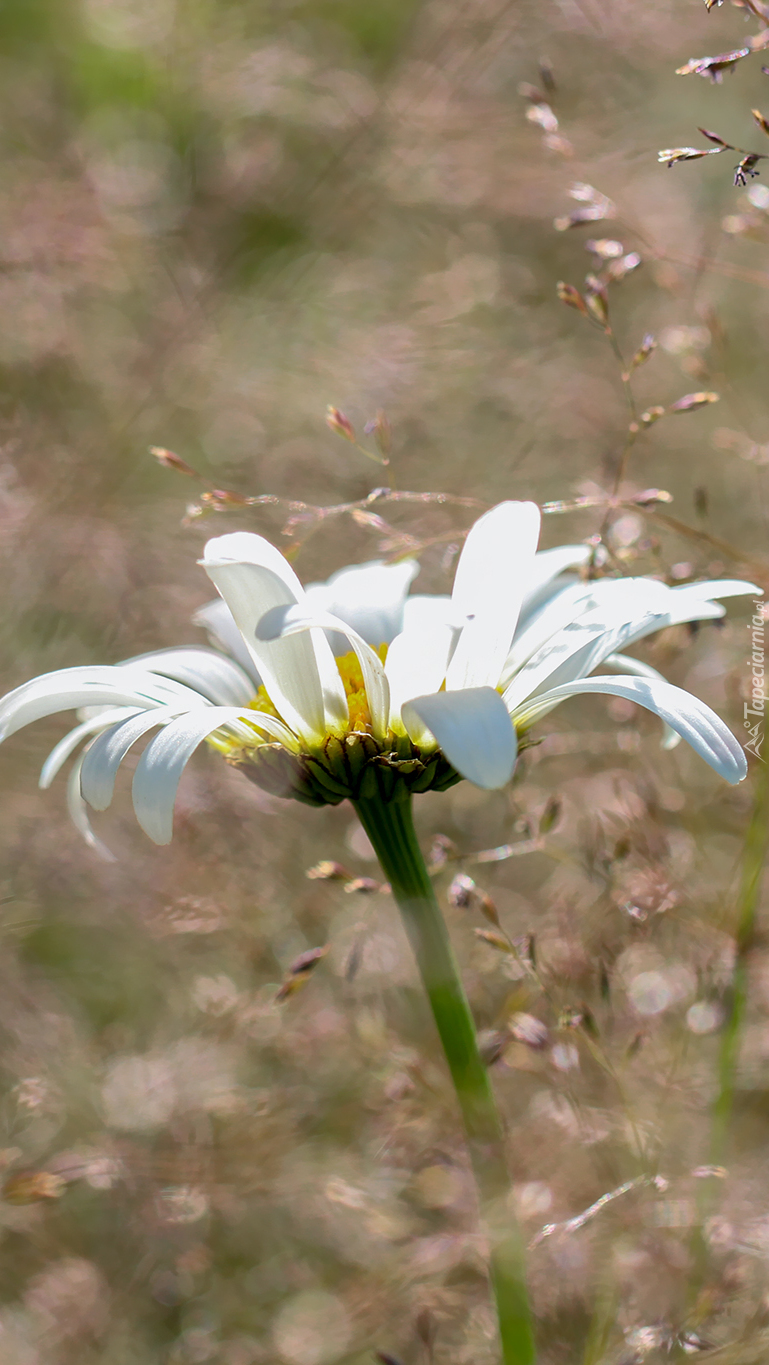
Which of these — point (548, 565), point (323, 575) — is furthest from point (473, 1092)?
point (323, 575)

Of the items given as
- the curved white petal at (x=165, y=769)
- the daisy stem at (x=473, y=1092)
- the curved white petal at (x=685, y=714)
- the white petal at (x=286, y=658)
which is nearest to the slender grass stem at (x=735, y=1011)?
the daisy stem at (x=473, y=1092)

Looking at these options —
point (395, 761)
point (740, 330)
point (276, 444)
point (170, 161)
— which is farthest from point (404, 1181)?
point (170, 161)

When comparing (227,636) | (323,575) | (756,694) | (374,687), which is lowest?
(323,575)

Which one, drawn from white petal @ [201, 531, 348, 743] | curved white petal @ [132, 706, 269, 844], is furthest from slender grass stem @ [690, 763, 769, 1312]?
curved white petal @ [132, 706, 269, 844]

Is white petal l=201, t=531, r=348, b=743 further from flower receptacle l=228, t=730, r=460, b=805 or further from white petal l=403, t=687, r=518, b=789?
white petal l=403, t=687, r=518, b=789

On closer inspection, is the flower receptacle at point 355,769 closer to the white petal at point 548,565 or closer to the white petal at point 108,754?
the white petal at point 108,754

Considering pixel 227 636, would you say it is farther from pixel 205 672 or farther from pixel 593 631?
pixel 593 631
